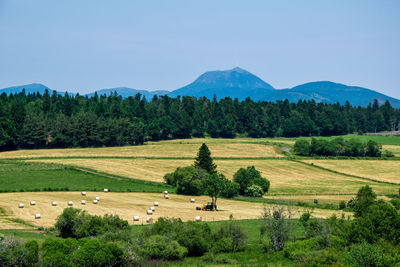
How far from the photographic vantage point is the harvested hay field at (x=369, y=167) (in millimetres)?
100119

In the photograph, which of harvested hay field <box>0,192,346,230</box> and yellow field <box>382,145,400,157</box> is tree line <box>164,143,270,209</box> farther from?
yellow field <box>382,145,400,157</box>

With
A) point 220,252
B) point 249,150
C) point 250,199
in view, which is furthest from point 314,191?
point 249,150

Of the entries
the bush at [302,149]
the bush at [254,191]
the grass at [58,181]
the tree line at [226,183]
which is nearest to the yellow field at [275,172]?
the tree line at [226,183]

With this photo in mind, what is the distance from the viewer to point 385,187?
86.2 meters

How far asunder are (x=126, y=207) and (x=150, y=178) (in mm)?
28242

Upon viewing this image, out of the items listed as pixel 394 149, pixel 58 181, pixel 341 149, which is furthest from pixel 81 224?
pixel 394 149

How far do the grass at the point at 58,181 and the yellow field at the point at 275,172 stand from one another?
7.20 meters

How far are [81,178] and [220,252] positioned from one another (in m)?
45.3

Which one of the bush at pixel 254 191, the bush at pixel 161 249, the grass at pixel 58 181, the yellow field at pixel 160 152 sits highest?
the yellow field at pixel 160 152

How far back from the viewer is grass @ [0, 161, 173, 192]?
7262cm

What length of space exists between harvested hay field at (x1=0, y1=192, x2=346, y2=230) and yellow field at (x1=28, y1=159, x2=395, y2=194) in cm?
1814

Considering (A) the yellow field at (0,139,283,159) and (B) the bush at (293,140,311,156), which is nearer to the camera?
(A) the yellow field at (0,139,283,159)

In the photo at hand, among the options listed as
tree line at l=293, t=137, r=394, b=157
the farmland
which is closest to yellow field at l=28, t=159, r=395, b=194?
the farmland

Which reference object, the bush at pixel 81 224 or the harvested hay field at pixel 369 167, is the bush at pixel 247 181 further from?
the bush at pixel 81 224
